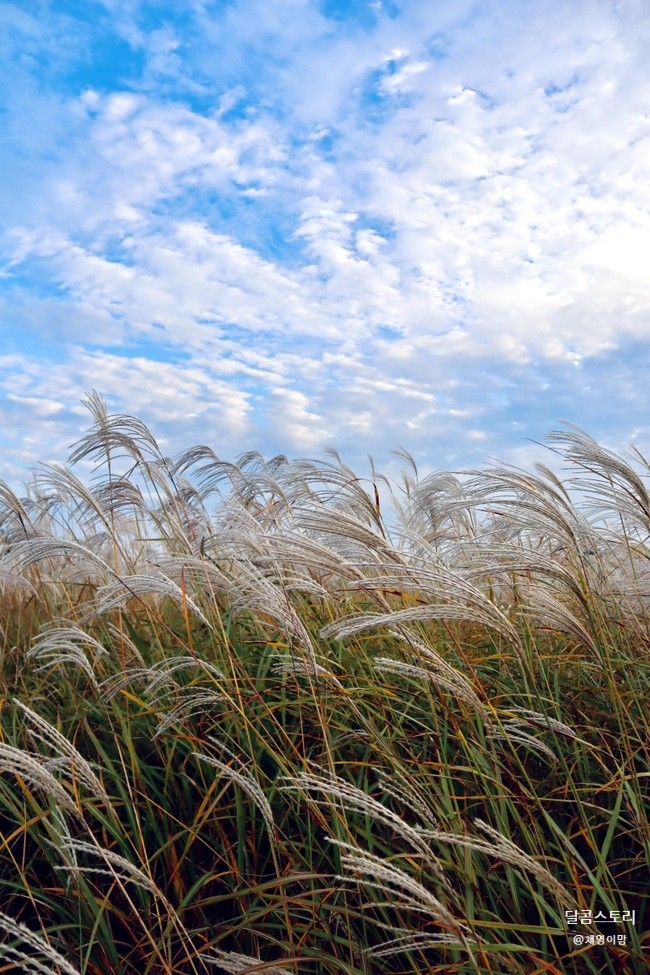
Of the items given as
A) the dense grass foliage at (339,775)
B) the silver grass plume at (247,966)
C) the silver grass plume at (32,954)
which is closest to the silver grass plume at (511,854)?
the dense grass foliage at (339,775)

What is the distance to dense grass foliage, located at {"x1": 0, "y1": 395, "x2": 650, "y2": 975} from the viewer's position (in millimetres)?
1956

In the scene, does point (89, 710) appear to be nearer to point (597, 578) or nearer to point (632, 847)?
point (632, 847)

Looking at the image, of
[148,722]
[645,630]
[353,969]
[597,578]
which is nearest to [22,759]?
[353,969]

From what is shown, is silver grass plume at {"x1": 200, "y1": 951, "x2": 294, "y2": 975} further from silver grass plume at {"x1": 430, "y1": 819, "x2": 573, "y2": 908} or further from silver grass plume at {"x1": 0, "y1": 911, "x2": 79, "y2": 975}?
silver grass plume at {"x1": 430, "y1": 819, "x2": 573, "y2": 908}

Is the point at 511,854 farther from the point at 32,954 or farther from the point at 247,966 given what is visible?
the point at 32,954

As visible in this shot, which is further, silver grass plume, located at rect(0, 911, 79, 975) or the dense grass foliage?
the dense grass foliage

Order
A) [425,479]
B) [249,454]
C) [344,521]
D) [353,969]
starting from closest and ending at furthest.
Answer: [353,969], [344,521], [425,479], [249,454]

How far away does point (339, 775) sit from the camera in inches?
97.6

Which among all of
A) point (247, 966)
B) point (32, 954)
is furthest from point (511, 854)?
point (32, 954)

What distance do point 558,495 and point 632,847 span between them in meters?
1.30

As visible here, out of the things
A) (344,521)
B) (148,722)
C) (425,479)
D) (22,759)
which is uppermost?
(425,479)

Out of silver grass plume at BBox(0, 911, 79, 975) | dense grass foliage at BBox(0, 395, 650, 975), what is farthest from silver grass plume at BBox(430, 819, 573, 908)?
silver grass plume at BBox(0, 911, 79, 975)

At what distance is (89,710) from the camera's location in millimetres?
2881

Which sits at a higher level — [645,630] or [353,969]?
[645,630]
